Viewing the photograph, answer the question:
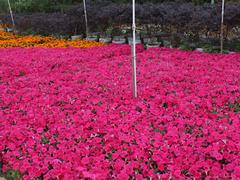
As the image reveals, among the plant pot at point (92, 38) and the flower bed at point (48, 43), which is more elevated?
the plant pot at point (92, 38)

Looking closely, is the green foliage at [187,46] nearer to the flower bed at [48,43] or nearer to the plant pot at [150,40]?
the plant pot at [150,40]

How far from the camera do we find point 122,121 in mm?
4031

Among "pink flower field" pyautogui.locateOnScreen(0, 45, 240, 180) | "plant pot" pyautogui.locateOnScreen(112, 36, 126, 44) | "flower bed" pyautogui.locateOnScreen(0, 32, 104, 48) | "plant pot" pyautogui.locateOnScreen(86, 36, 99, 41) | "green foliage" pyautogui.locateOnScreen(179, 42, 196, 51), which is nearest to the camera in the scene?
"pink flower field" pyautogui.locateOnScreen(0, 45, 240, 180)

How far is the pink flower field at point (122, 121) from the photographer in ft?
10.2

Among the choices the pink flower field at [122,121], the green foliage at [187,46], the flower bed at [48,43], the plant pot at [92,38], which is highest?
the plant pot at [92,38]

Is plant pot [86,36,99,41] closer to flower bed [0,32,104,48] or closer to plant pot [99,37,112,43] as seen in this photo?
plant pot [99,37,112,43]

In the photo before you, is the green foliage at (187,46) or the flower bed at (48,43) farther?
the flower bed at (48,43)

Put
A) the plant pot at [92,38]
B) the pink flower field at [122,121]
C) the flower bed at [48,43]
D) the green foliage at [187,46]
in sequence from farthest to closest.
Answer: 1. the plant pot at [92,38]
2. the flower bed at [48,43]
3. the green foliage at [187,46]
4. the pink flower field at [122,121]

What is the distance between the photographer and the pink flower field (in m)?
3.11

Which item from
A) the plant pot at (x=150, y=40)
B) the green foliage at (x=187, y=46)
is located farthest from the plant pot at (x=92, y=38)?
the green foliage at (x=187, y=46)

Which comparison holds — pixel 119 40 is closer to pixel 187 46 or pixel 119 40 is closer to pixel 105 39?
pixel 105 39

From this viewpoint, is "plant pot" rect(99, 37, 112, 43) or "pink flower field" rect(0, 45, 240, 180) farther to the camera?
"plant pot" rect(99, 37, 112, 43)

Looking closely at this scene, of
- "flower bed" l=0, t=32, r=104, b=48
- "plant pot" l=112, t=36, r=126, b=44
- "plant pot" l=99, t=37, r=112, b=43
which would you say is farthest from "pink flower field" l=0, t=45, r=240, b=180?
"plant pot" l=99, t=37, r=112, b=43

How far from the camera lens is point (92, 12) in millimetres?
11766
